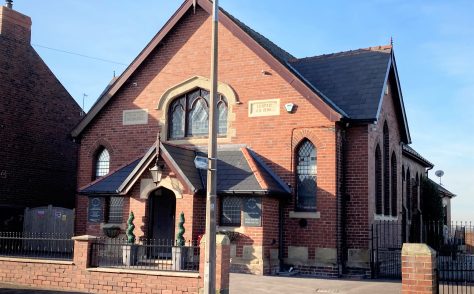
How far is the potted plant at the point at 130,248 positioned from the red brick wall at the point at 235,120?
6.94 ft

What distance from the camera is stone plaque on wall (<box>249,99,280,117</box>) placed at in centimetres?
1906

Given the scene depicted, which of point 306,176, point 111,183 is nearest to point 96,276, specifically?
point 111,183

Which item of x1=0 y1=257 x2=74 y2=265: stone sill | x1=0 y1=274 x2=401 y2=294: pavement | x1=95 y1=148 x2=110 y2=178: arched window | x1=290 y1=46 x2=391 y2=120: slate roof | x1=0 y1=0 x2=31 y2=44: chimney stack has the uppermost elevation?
x1=0 y1=0 x2=31 y2=44: chimney stack

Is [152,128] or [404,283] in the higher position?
[152,128]

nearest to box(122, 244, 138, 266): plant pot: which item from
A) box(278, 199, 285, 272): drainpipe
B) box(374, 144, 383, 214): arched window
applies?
box(278, 199, 285, 272): drainpipe

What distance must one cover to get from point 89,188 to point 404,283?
498 inches

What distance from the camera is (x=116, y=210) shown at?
19.9m

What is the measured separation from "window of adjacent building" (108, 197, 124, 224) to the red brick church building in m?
0.04

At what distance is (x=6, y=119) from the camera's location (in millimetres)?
24562

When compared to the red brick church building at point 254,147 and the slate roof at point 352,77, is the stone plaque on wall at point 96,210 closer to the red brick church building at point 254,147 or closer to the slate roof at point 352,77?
the red brick church building at point 254,147

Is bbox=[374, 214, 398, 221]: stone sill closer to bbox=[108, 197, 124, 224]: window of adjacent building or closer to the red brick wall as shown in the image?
the red brick wall

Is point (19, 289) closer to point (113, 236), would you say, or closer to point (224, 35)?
point (113, 236)

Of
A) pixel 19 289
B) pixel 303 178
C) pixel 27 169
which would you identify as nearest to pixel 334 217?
pixel 303 178

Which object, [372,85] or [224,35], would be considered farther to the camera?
[224,35]
